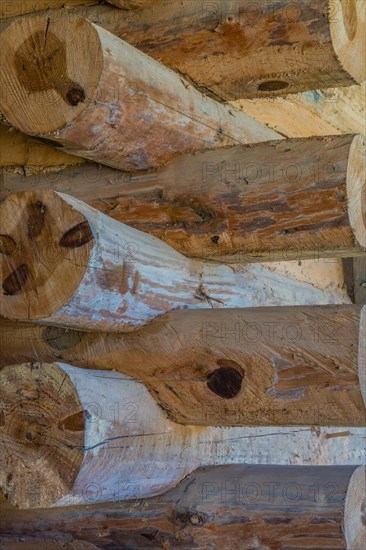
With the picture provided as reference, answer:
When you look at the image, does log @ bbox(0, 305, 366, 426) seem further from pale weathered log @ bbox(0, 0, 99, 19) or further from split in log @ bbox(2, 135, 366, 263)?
pale weathered log @ bbox(0, 0, 99, 19)

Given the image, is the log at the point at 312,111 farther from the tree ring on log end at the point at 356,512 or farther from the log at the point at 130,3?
the tree ring on log end at the point at 356,512

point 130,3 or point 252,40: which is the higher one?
point 130,3

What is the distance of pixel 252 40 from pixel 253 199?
504 mm

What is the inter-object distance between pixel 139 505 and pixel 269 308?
72 centimetres

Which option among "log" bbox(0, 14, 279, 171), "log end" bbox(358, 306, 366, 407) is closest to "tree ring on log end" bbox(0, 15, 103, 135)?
"log" bbox(0, 14, 279, 171)

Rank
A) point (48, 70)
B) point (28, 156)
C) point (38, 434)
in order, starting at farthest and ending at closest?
point (28, 156) → point (48, 70) → point (38, 434)

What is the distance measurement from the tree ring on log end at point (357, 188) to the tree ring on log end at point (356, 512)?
0.67 m

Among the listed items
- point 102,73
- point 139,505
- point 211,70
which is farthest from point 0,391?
point 211,70

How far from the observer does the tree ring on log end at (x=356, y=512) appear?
7.84 feet

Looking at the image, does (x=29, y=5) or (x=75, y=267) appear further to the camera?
(x=29, y=5)

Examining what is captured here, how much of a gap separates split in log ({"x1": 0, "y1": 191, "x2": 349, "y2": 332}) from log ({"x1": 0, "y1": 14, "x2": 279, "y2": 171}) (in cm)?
25

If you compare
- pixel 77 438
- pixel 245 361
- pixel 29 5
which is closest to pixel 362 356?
pixel 245 361

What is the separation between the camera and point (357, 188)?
2.39 metres

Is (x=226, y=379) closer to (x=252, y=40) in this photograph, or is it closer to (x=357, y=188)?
(x=357, y=188)
